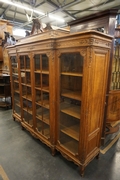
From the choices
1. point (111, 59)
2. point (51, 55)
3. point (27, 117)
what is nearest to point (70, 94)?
point (51, 55)

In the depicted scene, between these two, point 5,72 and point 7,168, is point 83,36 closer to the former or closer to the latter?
point 7,168

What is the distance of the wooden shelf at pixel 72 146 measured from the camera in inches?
70.2

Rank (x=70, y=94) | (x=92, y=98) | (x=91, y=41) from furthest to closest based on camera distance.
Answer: (x=70, y=94) → (x=92, y=98) → (x=91, y=41)

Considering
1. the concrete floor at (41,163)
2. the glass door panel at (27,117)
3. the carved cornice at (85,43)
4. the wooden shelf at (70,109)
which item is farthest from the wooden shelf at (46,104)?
the carved cornice at (85,43)

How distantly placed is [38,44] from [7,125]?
2.38 meters

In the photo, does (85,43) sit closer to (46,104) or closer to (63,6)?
(46,104)

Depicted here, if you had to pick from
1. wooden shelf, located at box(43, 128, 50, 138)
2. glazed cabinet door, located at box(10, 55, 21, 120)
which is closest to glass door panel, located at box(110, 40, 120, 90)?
wooden shelf, located at box(43, 128, 50, 138)

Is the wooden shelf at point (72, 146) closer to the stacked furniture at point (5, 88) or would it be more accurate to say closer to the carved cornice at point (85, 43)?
the carved cornice at point (85, 43)

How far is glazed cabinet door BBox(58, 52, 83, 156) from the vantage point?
5.49 ft

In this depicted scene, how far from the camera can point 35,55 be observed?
78.7 inches

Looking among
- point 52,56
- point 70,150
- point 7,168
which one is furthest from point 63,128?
point 52,56

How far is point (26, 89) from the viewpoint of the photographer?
252 centimetres

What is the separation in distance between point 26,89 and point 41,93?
593 millimetres

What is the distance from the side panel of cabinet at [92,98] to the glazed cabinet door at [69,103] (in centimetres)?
19
